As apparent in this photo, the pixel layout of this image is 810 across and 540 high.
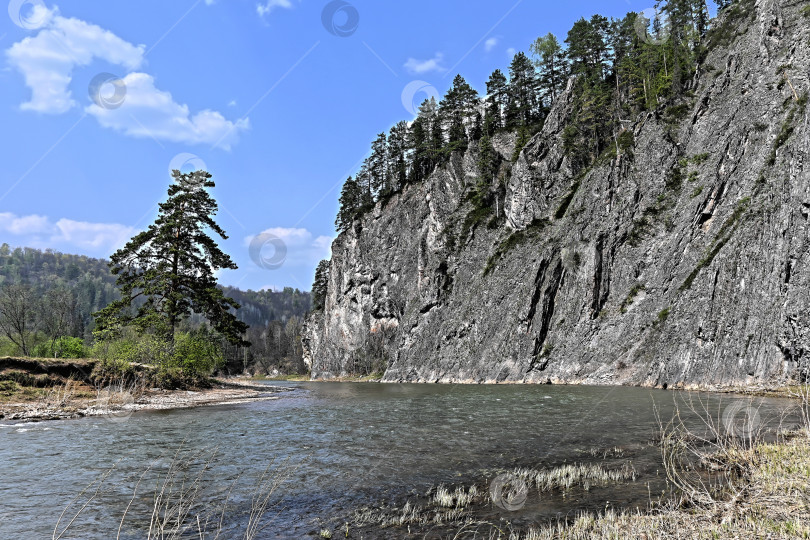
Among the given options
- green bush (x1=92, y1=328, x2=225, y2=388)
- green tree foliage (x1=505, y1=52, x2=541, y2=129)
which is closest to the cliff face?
green tree foliage (x1=505, y1=52, x2=541, y2=129)

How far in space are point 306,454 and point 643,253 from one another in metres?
46.9

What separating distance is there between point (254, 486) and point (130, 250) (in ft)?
113

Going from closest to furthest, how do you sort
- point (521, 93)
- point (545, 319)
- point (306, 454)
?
point (306, 454), point (545, 319), point (521, 93)

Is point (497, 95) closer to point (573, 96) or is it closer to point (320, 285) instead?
point (573, 96)

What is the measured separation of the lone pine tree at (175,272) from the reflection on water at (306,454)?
15759 mm

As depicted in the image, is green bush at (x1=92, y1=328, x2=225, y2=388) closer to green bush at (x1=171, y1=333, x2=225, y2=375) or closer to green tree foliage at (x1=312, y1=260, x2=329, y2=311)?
green bush at (x1=171, y1=333, x2=225, y2=375)

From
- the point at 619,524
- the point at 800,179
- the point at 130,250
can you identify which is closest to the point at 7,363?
the point at 130,250

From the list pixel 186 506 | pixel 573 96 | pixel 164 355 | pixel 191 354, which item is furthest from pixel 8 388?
pixel 573 96

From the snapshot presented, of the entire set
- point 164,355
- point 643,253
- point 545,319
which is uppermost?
point 643,253

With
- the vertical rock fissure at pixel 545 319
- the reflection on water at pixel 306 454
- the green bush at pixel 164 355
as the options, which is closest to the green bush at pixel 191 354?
the green bush at pixel 164 355

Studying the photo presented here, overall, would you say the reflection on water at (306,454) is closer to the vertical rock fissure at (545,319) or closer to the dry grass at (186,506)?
the dry grass at (186,506)

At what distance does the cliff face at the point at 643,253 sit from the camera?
108 ft

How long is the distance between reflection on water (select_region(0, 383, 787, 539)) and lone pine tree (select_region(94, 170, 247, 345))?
15.8 m

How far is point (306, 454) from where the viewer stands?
14398mm
